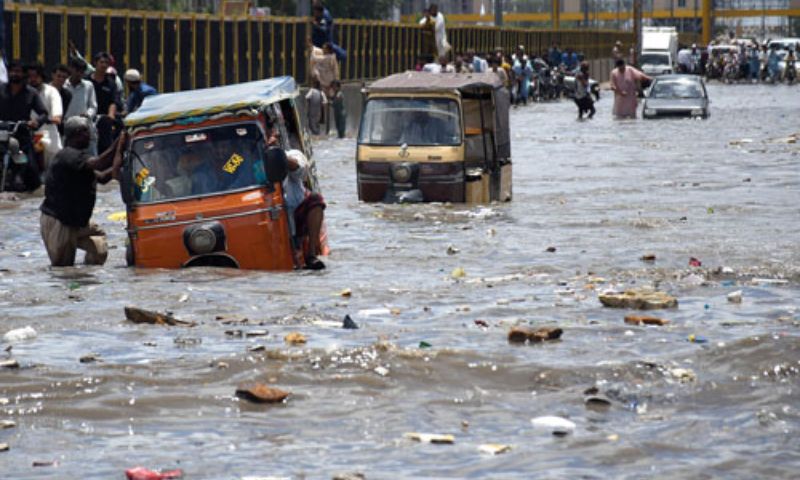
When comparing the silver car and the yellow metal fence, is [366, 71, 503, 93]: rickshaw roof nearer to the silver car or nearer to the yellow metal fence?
the yellow metal fence

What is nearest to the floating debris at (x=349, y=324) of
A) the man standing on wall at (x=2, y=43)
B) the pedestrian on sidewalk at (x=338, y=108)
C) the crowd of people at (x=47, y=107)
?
the crowd of people at (x=47, y=107)

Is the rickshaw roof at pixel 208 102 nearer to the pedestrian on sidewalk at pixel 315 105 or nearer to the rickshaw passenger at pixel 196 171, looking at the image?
the rickshaw passenger at pixel 196 171

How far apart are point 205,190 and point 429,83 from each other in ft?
25.4

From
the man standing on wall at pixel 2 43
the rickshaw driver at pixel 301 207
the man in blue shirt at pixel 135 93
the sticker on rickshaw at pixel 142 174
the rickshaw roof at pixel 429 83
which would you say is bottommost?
the rickshaw driver at pixel 301 207

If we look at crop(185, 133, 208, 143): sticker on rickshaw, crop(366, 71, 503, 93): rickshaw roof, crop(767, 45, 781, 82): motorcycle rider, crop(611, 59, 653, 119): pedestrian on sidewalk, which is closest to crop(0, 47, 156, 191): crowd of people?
crop(366, 71, 503, 93): rickshaw roof

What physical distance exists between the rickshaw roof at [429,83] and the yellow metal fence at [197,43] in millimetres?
6883

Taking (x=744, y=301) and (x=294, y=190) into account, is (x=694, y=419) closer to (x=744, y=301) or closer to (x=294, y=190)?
(x=744, y=301)

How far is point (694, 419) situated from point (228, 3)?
33.8 meters

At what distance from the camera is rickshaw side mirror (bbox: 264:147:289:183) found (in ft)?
44.8

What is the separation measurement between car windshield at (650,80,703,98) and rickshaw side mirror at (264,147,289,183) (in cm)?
3207

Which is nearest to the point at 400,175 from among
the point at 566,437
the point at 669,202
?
the point at 669,202

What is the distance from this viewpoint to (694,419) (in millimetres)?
8539

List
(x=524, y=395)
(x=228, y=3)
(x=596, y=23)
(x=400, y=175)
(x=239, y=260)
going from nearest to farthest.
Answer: (x=524, y=395) < (x=239, y=260) < (x=400, y=175) < (x=228, y=3) < (x=596, y=23)

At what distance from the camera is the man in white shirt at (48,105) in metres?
21.9
